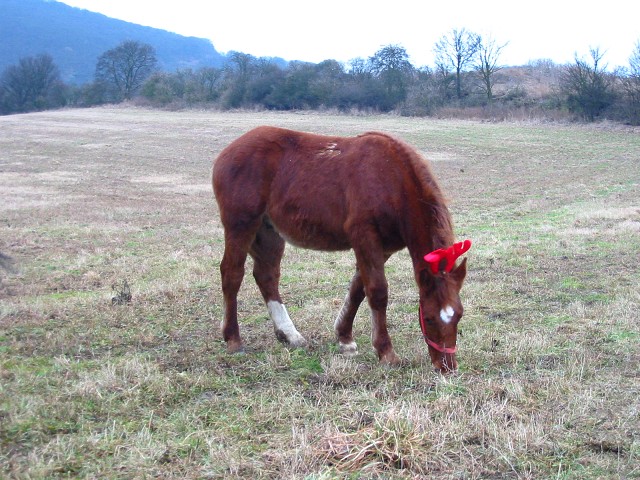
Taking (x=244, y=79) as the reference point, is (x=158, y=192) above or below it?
below

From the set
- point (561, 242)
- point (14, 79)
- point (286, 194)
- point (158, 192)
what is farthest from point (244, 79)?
point (286, 194)

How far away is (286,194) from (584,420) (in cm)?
326

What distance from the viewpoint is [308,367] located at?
211 inches

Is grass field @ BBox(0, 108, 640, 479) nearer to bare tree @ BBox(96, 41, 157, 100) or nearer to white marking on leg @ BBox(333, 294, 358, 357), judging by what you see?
white marking on leg @ BBox(333, 294, 358, 357)

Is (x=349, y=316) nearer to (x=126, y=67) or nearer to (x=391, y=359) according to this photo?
(x=391, y=359)

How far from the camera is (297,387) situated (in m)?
4.79

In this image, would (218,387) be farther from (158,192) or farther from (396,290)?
(158,192)

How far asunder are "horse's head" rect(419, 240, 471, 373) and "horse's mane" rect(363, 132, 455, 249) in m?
0.23

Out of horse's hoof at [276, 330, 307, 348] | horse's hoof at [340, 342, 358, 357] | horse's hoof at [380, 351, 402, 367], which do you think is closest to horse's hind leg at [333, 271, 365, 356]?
horse's hoof at [340, 342, 358, 357]

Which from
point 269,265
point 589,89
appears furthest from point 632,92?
point 269,265

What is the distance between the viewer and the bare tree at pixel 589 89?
4100cm

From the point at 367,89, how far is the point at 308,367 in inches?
1869

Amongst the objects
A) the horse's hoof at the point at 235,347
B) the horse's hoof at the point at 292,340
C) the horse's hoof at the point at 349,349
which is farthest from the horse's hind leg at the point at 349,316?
the horse's hoof at the point at 235,347

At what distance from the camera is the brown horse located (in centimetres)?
508
